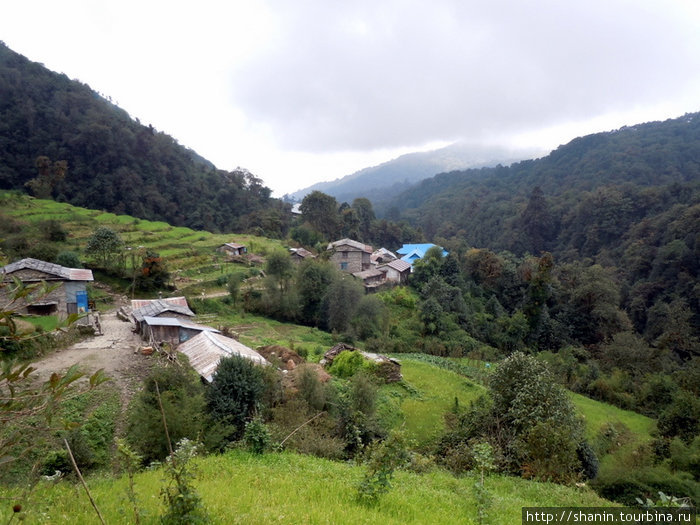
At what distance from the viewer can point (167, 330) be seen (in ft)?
62.4

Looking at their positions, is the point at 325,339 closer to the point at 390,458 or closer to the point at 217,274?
the point at 217,274

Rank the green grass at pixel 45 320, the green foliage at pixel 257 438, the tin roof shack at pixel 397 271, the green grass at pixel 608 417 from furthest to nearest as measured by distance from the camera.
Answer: the tin roof shack at pixel 397 271 < the green grass at pixel 45 320 < the green grass at pixel 608 417 < the green foliage at pixel 257 438

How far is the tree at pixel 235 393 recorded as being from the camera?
1080 cm

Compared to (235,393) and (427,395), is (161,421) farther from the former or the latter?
(427,395)

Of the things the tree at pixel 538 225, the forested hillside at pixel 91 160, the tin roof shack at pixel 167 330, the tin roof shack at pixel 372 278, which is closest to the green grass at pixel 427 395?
the tin roof shack at pixel 167 330

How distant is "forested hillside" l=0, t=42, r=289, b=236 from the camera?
2195 inches

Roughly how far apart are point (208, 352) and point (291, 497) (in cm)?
1046

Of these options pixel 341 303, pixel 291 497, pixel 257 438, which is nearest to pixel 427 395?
pixel 257 438

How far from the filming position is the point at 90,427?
10836 millimetres

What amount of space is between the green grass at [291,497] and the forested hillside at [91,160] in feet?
179

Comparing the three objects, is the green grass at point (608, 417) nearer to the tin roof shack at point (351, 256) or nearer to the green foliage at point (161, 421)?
the green foliage at point (161, 421)

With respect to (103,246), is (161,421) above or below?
below

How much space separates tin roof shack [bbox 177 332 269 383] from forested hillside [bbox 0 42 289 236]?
4486 cm

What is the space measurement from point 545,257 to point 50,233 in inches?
1848
